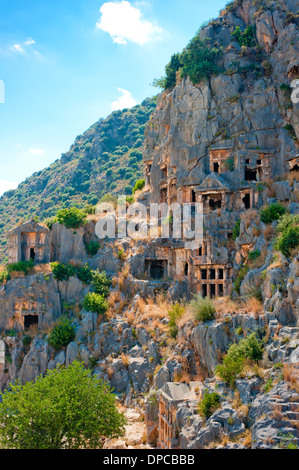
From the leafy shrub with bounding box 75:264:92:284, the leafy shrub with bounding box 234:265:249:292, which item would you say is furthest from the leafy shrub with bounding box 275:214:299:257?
the leafy shrub with bounding box 75:264:92:284

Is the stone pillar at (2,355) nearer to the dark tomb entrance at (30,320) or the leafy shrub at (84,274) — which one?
the dark tomb entrance at (30,320)

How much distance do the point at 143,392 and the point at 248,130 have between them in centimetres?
2253

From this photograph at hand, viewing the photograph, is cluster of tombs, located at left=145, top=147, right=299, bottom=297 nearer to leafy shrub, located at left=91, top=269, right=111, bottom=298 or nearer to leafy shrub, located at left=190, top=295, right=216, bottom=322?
leafy shrub, located at left=91, top=269, right=111, bottom=298

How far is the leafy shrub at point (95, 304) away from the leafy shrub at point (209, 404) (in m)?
15.4

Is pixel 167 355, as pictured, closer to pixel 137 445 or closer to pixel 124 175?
pixel 137 445

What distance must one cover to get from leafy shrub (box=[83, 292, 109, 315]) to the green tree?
10.7 metres

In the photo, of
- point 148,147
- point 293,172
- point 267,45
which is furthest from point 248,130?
point 148,147

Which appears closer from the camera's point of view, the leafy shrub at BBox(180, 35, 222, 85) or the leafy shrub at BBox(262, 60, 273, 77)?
the leafy shrub at BBox(262, 60, 273, 77)

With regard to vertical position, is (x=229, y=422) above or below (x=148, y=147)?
below

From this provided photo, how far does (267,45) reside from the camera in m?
39.2

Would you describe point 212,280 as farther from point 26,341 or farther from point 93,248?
point 26,341

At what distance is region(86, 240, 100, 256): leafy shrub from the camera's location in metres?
37.0

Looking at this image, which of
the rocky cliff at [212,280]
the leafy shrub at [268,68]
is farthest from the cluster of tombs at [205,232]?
the leafy shrub at [268,68]

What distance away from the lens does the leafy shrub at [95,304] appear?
32125 mm
